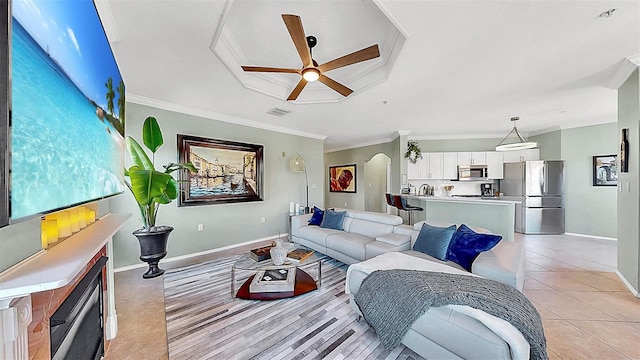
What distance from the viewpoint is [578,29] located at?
1966mm

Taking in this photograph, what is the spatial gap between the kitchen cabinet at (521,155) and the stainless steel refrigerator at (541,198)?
0.42 metres

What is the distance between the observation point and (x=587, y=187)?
16.7 feet

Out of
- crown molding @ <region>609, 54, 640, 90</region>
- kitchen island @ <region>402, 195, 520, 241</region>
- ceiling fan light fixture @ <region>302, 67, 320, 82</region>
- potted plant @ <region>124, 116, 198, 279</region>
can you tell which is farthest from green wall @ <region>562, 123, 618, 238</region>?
potted plant @ <region>124, 116, 198, 279</region>

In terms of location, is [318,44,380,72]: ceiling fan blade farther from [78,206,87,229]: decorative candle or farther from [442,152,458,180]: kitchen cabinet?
[442,152,458,180]: kitchen cabinet

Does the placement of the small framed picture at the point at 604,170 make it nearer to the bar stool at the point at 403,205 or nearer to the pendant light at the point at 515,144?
the pendant light at the point at 515,144

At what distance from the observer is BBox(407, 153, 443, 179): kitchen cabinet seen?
20.3 feet

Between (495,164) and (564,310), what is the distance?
4.70m

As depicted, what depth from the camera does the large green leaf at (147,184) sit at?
7.17 feet

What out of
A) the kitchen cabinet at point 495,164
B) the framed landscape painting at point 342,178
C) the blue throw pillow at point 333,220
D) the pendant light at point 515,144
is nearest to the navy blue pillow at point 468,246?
the blue throw pillow at point 333,220

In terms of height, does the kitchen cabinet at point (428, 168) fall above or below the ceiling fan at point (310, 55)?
below

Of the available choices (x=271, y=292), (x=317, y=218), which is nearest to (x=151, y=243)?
(x=271, y=292)

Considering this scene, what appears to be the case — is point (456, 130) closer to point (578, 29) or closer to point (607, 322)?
point (578, 29)

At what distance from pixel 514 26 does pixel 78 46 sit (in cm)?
287

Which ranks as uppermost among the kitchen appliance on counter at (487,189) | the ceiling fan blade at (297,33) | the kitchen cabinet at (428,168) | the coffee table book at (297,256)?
the ceiling fan blade at (297,33)
